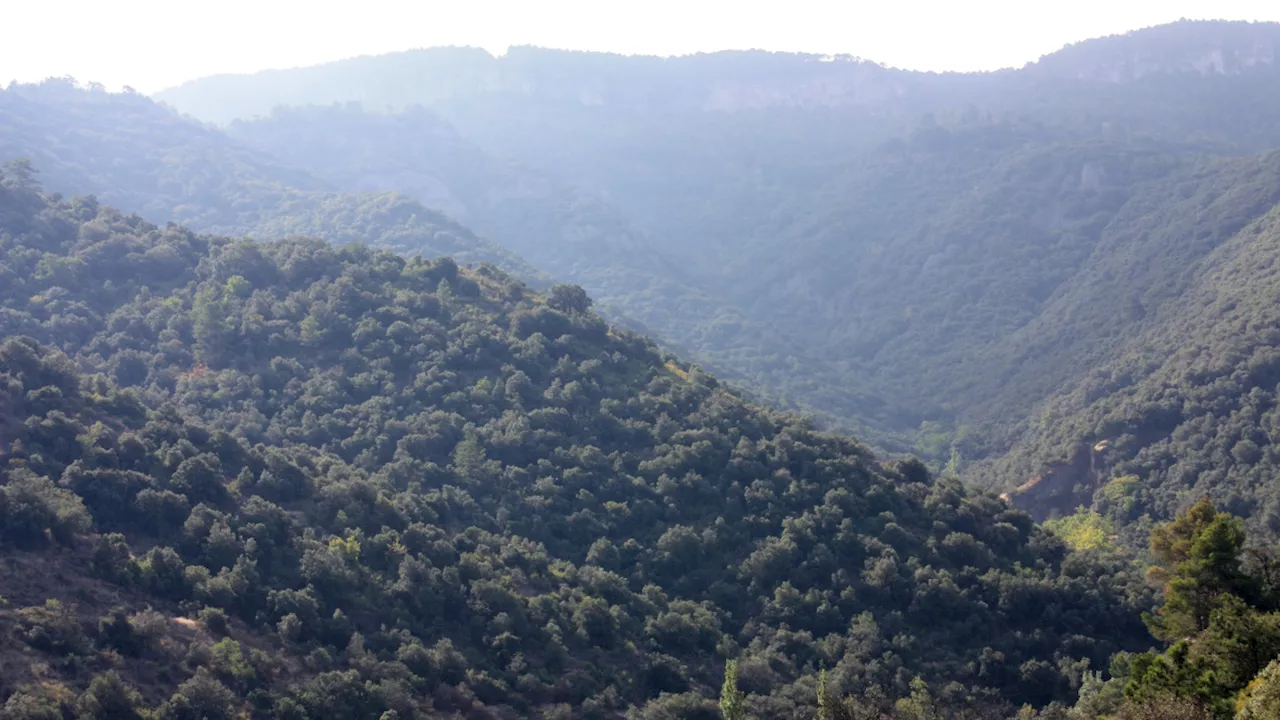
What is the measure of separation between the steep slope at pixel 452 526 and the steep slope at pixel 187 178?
63080mm

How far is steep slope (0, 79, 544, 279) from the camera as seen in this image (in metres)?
128

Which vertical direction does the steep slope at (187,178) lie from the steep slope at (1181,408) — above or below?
above

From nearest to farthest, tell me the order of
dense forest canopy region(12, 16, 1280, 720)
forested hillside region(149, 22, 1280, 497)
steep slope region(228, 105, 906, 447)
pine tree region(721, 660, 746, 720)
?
1. dense forest canopy region(12, 16, 1280, 720)
2. pine tree region(721, 660, 746, 720)
3. forested hillside region(149, 22, 1280, 497)
4. steep slope region(228, 105, 906, 447)

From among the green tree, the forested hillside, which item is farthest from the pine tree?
the forested hillside

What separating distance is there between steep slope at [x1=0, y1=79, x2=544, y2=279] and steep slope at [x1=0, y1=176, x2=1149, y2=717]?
6308cm

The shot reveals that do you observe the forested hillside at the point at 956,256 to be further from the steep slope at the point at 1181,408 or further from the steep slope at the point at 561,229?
the steep slope at the point at 1181,408

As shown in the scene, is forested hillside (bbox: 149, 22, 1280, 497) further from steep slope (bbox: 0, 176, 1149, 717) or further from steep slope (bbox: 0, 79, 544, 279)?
steep slope (bbox: 0, 176, 1149, 717)

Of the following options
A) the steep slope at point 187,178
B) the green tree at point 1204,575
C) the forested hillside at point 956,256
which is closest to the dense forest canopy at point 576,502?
the green tree at point 1204,575

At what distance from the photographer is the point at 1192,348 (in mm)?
81562

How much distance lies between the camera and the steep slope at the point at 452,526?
116ft

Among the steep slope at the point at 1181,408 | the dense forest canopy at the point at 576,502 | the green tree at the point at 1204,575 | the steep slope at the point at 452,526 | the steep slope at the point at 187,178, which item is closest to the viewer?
the green tree at the point at 1204,575

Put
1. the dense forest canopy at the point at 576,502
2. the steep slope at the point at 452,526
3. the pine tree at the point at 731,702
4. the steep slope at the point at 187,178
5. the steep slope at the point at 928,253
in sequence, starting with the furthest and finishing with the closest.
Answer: the steep slope at the point at 187,178
the steep slope at the point at 928,253
the steep slope at the point at 452,526
the pine tree at the point at 731,702
the dense forest canopy at the point at 576,502

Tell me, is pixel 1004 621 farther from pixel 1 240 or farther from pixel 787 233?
pixel 787 233

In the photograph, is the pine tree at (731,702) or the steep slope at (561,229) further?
the steep slope at (561,229)
